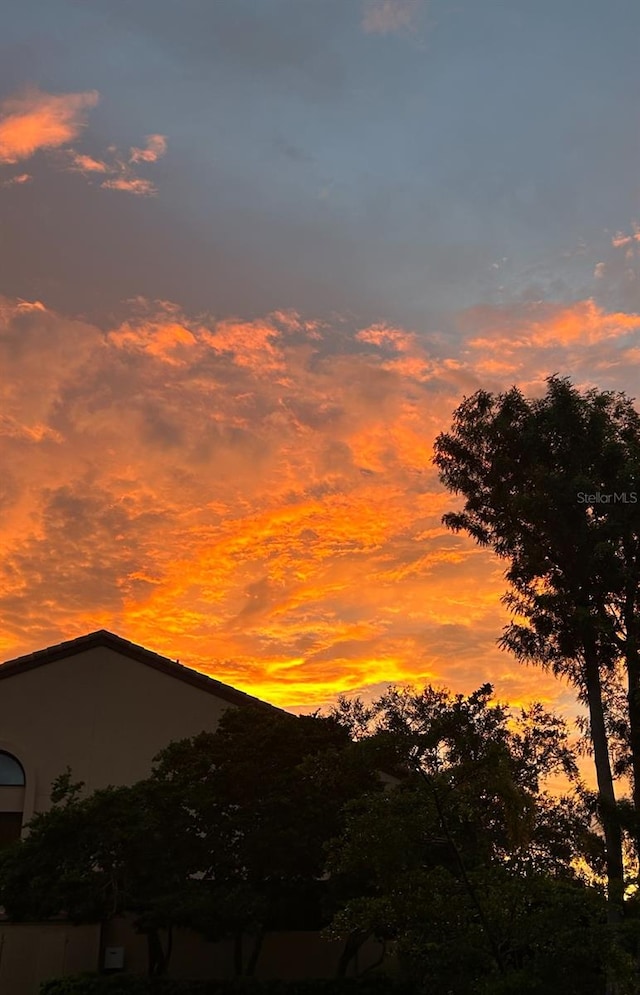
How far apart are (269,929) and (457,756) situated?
523 inches

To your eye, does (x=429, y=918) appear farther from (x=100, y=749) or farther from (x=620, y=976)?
(x=100, y=749)

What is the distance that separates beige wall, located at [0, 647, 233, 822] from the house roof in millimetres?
183

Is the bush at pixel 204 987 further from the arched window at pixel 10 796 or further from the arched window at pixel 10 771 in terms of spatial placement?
the arched window at pixel 10 771

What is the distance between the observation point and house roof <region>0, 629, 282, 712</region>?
30953 millimetres

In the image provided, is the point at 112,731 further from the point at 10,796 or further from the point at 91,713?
the point at 10,796

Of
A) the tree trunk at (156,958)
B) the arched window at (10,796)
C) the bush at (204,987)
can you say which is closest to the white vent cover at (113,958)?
the tree trunk at (156,958)

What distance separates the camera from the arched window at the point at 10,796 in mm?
28453

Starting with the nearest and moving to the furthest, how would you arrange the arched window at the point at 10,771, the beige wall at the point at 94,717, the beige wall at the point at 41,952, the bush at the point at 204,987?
1. the bush at the point at 204,987
2. the beige wall at the point at 41,952
3. the arched window at the point at 10,771
4. the beige wall at the point at 94,717

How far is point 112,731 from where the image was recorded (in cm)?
3005

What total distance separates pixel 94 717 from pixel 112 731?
0.81 meters

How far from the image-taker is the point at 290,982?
22.1 m

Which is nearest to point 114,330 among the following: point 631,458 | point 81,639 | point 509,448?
point 81,639

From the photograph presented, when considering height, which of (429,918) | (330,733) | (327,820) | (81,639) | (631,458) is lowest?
(429,918)

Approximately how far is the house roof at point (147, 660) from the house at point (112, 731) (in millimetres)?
36
